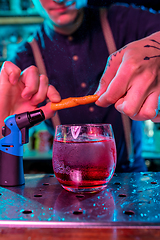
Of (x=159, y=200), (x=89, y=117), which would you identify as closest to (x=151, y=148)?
(x=89, y=117)

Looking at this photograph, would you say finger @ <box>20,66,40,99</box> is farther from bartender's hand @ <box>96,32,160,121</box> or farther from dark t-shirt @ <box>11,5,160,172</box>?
dark t-shirt @ <box>11,5,160,172</box>

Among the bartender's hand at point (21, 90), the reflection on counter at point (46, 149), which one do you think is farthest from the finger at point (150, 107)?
the reflection on counter at point (46, 149)

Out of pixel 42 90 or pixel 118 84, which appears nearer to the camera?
pixel 118 84

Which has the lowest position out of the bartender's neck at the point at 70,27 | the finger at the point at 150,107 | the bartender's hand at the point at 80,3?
the finger at the point at 150,107

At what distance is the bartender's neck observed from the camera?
1.20m

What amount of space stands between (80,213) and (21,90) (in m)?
0.58

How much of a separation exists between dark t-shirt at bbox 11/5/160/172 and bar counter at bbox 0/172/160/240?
67 cm

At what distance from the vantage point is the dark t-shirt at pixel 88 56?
4.00 feet

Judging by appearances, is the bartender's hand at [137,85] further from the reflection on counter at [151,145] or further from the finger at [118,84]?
the reflection on counter at [151,145]

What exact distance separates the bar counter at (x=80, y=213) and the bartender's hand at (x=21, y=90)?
0.32 meters

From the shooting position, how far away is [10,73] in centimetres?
78

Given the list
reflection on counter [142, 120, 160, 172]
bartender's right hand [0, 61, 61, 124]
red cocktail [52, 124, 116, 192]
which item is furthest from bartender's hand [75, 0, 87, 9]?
reflection on counter [142, 120, 160, 172]

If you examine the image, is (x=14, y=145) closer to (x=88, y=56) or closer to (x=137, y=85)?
(x=137, y=85)

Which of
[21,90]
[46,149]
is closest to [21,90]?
[21,90]
